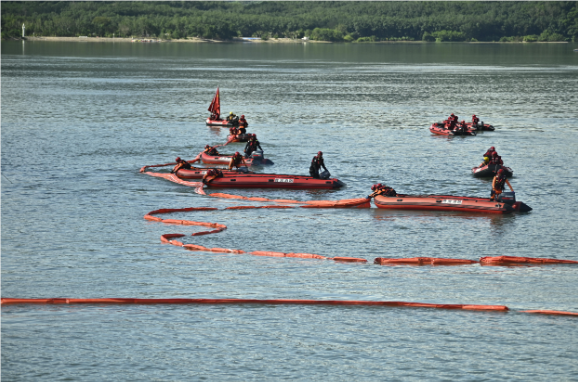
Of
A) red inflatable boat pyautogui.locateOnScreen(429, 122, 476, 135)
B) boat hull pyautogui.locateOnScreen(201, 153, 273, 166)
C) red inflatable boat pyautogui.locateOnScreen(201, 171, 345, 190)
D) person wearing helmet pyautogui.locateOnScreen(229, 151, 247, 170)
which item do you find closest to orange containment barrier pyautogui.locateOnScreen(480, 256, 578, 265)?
red inflatable boat pyautogui.locateOnScreen(201, 171, 345, 190)

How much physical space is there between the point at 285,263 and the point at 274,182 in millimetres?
15740

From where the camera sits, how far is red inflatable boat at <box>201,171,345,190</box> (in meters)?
49.0

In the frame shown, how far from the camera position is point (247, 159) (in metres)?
56.9

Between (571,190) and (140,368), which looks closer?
(140,368)

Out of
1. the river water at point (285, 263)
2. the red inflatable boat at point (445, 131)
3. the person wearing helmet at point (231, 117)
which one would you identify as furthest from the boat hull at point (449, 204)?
the person wearing helmet at point (231, 117)

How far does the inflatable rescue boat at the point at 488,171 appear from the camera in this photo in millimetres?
52750

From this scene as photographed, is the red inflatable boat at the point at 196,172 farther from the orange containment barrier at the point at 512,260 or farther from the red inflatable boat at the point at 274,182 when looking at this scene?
the orange containment barrier at the point at 512,260

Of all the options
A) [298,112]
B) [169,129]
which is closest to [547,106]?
[298,112]

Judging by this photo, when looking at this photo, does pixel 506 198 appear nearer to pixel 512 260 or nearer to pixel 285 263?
pixel 512 260

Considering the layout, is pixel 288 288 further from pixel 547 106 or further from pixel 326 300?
pixel 547 106

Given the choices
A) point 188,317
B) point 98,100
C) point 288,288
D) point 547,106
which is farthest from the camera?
point 98,100

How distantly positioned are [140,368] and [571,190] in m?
35.0

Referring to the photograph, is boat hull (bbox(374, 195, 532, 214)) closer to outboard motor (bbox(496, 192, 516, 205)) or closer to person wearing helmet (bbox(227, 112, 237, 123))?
outboard motor (bbox(496, 192, 516, 205))

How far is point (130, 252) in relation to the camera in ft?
116
